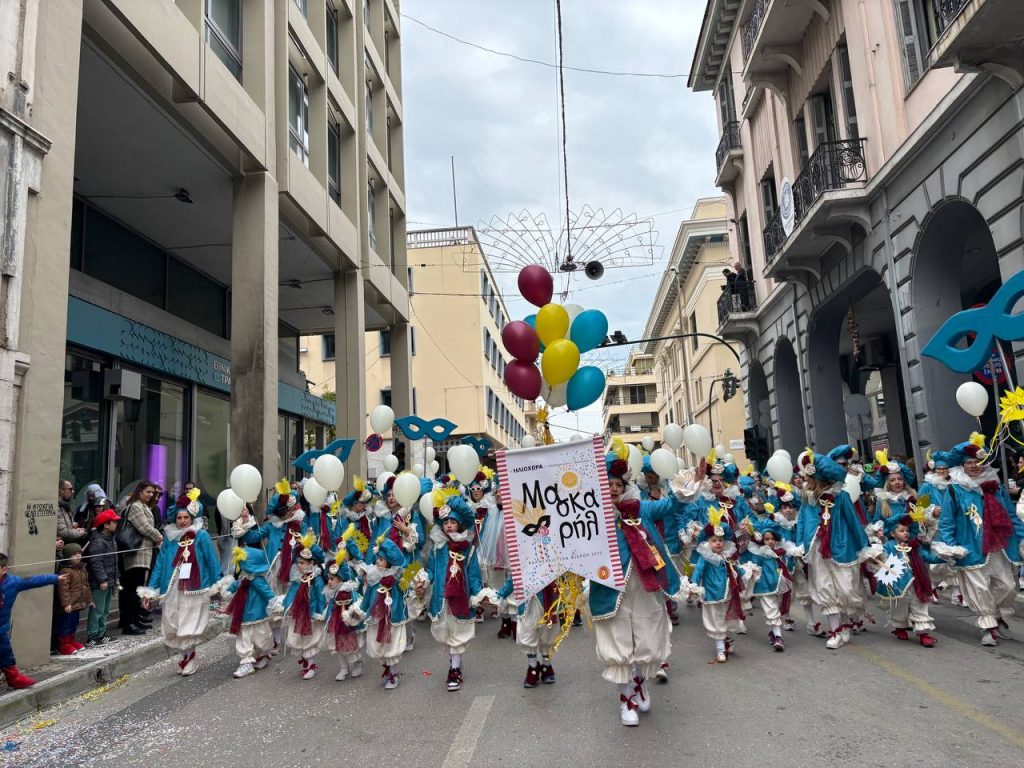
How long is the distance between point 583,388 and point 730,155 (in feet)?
60.8

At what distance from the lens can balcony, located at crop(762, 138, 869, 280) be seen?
1422cm

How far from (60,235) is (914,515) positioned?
9.29 metres

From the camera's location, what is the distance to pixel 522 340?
6.71 m

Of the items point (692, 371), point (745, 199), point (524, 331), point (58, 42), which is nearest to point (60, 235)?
point (58, 42)

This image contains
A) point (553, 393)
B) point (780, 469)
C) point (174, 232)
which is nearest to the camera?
point (553, 393)

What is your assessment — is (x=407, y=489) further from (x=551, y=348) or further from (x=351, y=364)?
(x=351, y=364)

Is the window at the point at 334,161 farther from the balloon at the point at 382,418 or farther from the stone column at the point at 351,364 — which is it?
the balloon at the point at 382,418

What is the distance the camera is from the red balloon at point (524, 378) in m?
6.76

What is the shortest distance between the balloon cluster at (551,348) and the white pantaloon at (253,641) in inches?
140

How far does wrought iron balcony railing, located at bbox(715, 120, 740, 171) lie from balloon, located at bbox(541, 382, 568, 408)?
1870 centimetres

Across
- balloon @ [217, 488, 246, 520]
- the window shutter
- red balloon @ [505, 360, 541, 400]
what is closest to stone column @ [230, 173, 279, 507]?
balloon @ [217, 488, 246, 520]

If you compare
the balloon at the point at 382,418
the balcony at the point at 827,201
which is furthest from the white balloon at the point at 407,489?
the balcony at the point at 827,201

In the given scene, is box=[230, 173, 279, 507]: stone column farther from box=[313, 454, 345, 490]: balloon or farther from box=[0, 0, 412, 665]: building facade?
box=[313, 454, 345, 490]: balloon

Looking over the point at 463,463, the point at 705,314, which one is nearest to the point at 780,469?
the point at 463,463
